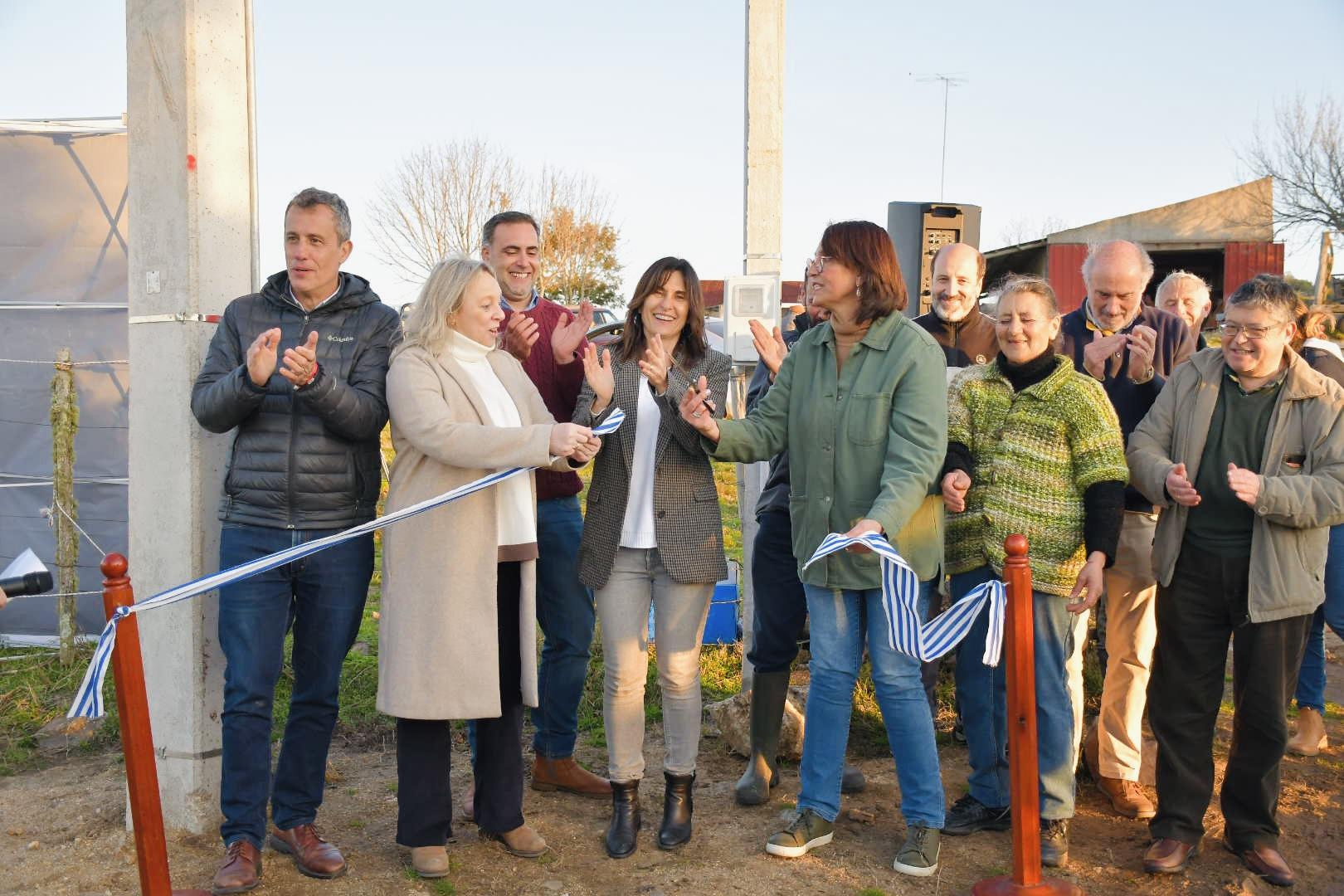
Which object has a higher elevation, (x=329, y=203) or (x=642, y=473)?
(x=329, y=203)

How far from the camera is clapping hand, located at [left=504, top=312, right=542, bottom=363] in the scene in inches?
174

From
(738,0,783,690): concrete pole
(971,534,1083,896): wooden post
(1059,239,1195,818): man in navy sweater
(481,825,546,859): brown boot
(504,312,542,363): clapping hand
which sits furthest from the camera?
(738,0,783,690): concrete pole

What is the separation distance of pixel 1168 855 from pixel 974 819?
71cm

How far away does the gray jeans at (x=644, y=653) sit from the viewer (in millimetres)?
4168

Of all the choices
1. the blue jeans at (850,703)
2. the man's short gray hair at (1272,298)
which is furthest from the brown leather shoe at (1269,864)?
the man's short gray hair at (1272,298)

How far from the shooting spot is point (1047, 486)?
404cm

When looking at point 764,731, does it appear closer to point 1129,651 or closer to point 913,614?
point 913,614

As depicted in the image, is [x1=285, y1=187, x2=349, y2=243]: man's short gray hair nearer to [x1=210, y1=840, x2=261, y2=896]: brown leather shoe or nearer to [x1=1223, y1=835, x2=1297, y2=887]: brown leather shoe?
[x1=210, y1=840, x2=261, y2=896]: brown leather shoe

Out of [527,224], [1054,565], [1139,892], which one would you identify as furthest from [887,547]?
[527,224]

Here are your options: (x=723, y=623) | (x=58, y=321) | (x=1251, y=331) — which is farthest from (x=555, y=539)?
(x=58, y=321)

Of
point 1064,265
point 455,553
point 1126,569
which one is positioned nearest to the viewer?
point 455,553

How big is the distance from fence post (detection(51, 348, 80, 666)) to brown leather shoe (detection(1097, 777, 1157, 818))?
5.73m

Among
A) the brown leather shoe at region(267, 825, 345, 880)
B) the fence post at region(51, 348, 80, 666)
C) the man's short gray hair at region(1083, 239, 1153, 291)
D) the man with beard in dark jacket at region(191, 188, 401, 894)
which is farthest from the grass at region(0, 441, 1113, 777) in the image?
the man's short gray hair at region(1083, 239, 1153, 291)

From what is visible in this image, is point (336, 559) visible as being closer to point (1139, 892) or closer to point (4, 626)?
point (1139, 892)
